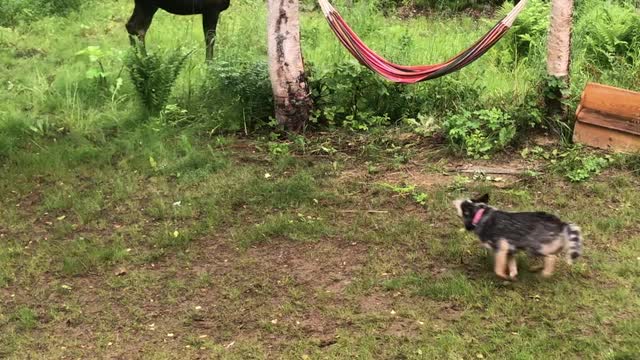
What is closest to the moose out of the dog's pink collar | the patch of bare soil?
the patch of bare soil

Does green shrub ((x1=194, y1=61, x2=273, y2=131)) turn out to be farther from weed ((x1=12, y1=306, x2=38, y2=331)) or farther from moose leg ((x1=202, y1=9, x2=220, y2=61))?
weed ((x1=12, y1=306, x2=38, y2=331))

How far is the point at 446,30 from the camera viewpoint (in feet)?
31.3

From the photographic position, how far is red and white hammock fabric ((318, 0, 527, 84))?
566cm

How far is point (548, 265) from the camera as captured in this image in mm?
4023

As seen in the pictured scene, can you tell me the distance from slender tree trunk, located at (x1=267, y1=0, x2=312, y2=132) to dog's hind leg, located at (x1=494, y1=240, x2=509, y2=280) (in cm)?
288

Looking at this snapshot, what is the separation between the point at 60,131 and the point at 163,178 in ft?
5.20

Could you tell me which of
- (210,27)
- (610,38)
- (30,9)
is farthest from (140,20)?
(610,38)

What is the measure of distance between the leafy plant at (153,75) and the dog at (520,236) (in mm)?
3731

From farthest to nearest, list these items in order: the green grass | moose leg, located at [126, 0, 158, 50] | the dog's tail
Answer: moose leg, located at [126, 0, 158, 50] → the dog's tail → the green grass

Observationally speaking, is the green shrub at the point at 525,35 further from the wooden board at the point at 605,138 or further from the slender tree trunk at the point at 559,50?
the wooden board at the point at 605,138

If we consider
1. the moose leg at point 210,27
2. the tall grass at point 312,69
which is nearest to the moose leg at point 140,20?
the tall grass at point 312,69

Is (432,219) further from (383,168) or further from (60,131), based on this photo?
(60,131)

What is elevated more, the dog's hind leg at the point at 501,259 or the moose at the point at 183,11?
the moose at the point at 183,11

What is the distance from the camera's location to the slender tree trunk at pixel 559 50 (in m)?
5.58
